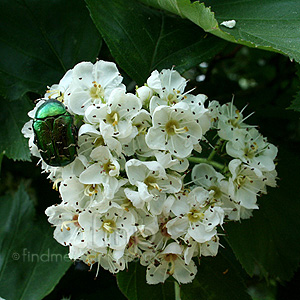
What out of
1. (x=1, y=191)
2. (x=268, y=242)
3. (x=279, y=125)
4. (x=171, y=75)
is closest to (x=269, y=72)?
(x=279, y=125)

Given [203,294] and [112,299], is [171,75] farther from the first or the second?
[112,299]

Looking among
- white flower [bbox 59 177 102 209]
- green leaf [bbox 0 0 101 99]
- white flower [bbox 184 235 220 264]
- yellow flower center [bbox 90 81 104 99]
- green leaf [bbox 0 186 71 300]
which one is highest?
green leaf [bbox 0 0 101 99]

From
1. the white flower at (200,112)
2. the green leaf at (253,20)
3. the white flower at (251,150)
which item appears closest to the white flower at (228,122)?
the white flower at (251,150)

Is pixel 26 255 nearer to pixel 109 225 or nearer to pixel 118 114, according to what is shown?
pixel 109 225

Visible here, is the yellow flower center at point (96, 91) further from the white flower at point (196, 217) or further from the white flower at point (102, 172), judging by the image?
the white flower at point (196, 217)

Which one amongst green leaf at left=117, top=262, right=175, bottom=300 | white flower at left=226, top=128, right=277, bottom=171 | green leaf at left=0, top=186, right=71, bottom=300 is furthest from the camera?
green leaf at left=0, top=186, right=71, bottom=300

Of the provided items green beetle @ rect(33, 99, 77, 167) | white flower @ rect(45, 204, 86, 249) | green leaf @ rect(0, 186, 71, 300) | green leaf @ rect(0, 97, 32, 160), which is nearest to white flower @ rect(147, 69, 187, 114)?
green beetle @ rect(33, 99, 77, 167)

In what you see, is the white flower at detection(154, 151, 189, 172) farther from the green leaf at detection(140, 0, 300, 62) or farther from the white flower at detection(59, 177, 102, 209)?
the green leaf at detection(140, 0, 300, 62)
